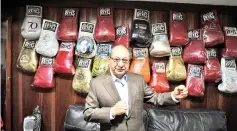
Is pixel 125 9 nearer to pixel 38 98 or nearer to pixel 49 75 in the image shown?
pixel 49 75

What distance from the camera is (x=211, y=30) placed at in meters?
2.68

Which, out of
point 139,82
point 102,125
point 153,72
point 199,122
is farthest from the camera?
point 153,72

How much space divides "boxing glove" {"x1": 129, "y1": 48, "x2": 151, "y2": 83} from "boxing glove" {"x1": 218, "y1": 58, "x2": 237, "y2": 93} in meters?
0.85

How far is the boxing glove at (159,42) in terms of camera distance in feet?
8.54

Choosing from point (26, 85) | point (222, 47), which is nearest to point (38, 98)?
point (26, 85)

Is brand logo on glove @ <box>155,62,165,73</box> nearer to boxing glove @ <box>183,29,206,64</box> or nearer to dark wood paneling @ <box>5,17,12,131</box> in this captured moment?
boxing glove @ <box>183,29,206,64</box>

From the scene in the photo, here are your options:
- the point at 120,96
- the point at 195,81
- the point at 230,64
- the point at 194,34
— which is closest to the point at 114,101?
the point at 120,96

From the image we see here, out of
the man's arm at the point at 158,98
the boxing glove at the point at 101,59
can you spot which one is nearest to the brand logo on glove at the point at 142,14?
the boxing glove at the point at 101,59

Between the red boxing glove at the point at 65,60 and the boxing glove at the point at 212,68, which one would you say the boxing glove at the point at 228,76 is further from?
the red boxing glove at the point at 65,60

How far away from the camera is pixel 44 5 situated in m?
2.75

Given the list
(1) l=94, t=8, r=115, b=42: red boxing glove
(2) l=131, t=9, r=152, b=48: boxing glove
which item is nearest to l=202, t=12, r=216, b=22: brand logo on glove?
(2) l=131, t=9, r=152, b=48: boxing glove

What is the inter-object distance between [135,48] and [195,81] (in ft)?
2.53

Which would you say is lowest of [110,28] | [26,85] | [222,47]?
[26,85]

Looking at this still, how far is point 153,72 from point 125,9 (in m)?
0.80
